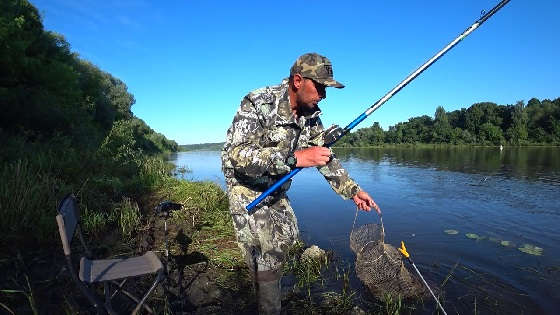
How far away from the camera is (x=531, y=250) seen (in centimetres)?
781

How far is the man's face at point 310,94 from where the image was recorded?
3357mm

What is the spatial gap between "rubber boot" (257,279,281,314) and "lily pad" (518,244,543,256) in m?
7.14

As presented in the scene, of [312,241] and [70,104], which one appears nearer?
[312,241]

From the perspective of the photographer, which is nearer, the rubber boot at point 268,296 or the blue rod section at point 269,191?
the blue rod section at point 269,191

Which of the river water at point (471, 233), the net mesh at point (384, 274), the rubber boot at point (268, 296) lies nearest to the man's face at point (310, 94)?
the rubber boot at point (268, 296)

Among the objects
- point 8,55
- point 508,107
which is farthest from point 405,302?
point 508,107

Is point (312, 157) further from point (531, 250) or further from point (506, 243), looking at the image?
point (506, 243)

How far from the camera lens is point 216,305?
4.48 m

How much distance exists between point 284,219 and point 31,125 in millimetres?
13333

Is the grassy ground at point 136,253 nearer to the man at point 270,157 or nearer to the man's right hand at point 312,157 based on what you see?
the man at point 270,157

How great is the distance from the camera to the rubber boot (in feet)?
11.4

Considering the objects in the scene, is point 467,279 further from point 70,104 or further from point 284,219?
point 70,104

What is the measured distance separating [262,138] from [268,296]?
1650 millimetres

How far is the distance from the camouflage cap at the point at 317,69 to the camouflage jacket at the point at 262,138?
0.30 metres
